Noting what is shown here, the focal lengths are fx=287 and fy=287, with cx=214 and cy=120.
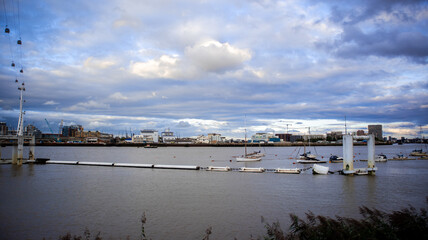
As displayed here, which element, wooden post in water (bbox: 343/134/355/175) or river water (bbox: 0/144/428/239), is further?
wooden post in water (bbox: 343/134/355/175)

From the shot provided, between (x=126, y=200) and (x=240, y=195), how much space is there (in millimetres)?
10980

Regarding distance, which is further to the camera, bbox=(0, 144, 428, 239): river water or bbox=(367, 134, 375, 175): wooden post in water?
bbox=(367, 134, 375, 175): wooden post in water

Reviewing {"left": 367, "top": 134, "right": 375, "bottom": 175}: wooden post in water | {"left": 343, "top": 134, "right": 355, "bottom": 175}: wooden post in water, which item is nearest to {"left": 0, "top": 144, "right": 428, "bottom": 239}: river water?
{"left": 343, "top": 134, "right": 355, "bottom": 175}: wooden post in water

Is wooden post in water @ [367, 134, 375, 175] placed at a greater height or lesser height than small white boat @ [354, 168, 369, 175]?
greater

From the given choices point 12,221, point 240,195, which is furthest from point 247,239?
point 12,221

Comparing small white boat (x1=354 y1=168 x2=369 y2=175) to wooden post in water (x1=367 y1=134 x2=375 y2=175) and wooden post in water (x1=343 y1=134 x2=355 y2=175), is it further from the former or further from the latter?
wooden post in water (x1=343 y1=134 x2=355 y2=175)

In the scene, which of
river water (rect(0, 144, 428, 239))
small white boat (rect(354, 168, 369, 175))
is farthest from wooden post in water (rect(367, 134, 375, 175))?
river water (rect(0, 144, 428, 239))

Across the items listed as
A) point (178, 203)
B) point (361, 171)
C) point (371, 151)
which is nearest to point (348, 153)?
point (371, 151)

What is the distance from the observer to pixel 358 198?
1065 inches

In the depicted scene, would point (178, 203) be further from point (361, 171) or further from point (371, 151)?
point (371, 151)

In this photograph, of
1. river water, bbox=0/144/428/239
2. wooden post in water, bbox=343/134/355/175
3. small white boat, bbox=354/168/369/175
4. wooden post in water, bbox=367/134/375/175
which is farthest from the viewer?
small white boat, bbox=354/168/369/175

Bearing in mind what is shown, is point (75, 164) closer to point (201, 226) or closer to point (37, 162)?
point (37, 162)

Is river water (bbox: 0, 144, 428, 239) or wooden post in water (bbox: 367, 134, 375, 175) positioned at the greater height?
wooden post in water (bbox: 367, 134, 375, 175)

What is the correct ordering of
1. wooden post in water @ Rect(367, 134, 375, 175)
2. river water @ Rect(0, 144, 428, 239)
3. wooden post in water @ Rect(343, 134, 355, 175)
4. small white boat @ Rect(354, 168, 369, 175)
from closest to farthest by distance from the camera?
river water @ Rect(0, 144, 428, 239) → wooden post in water @ Rect(343, 134, 355, 175) → wooden post in water @ Rect(367, 134, 375, 175) → small white boat @ Rect(354, 168, 369, 175)
